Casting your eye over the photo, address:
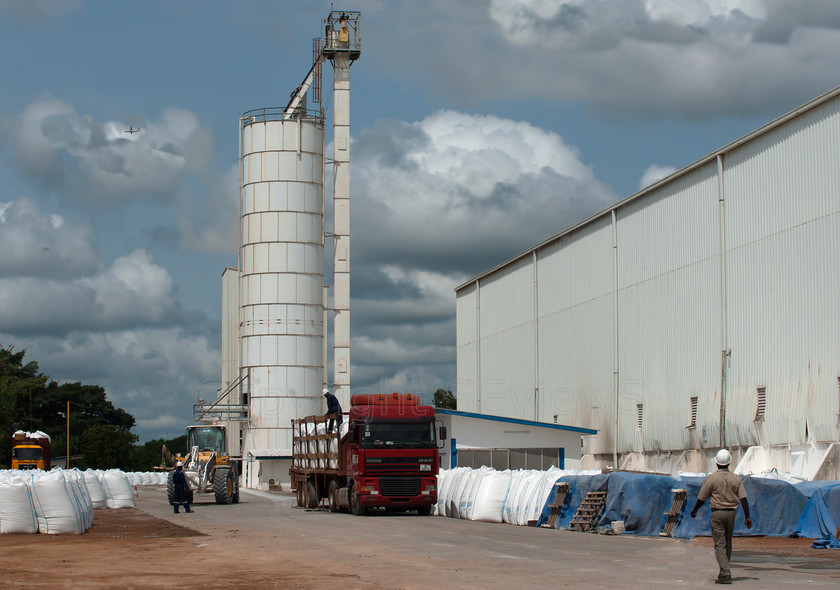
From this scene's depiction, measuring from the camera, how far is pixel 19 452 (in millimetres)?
48875

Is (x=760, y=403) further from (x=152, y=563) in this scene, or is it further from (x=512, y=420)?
(x=152, y=563)

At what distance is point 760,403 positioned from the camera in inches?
1363

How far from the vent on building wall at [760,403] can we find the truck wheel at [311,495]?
14.9 meters

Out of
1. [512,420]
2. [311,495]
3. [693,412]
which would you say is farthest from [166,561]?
[512,420]

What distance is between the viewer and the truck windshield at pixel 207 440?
39188 mm

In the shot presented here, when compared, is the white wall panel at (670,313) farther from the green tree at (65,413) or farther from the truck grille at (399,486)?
the green tree at (65,413)

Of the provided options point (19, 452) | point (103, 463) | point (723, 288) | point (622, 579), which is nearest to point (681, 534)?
point (622, 579)

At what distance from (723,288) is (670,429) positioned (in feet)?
21.8

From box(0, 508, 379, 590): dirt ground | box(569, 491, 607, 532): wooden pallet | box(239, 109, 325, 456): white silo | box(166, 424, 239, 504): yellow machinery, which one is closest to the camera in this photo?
box(0, 508, 379, 590): dirt ground

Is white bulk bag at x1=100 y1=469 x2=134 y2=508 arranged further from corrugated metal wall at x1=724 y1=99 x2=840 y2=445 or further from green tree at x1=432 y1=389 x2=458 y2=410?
green tree at x1=432 y1=389 x2=458 y2=410

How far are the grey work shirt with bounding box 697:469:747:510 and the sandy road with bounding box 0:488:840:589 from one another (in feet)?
3.47

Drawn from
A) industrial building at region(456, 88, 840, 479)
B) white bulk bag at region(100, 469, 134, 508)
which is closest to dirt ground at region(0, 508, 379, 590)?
white bulk bag at region(100, 469, 134, 508)

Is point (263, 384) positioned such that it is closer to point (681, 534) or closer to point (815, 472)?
point (815, 472)

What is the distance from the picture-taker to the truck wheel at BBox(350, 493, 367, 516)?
29.9m
